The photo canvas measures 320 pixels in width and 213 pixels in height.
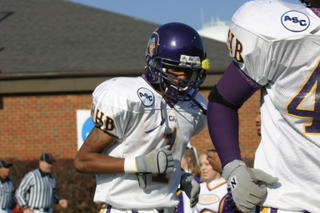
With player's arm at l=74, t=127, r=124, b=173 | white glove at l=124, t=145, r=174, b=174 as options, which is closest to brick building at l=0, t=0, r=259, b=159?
A: player's arm at l=74, t=127, r=124, b=173

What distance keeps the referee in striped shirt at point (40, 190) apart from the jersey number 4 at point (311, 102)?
9.31 m

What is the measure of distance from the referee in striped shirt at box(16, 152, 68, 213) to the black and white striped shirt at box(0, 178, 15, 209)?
0.39 metres

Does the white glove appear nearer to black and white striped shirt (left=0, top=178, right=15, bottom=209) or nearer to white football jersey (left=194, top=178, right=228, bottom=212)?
white football jersey (left=194, top=178, right=228, bottom=212)

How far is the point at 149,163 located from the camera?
4.33 m

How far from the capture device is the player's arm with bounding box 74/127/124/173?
4336 mm

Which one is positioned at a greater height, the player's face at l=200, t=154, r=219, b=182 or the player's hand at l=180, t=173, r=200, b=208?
the player's hand at l=180, t=173, r=200, b=208

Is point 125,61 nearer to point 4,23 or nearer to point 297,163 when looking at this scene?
point 4,23

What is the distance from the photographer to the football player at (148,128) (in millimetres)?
4344

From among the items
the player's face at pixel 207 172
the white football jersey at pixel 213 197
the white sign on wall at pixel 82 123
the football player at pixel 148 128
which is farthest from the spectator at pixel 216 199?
the white sign on wall at pixel 82 123

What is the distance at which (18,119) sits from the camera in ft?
56.6

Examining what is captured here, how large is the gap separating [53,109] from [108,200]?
12.9m

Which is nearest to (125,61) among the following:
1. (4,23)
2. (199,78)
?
(4,23)

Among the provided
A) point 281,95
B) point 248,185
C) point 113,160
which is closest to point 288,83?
point 281,95

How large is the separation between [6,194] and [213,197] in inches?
280
